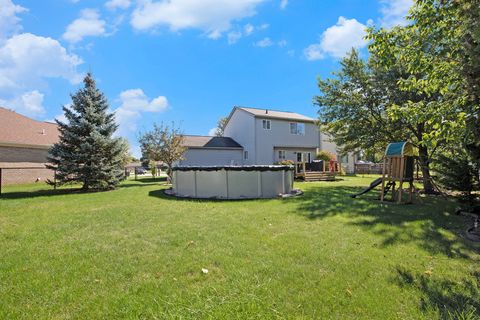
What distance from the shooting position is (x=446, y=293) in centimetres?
309

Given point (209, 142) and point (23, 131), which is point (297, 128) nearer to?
point (209, 142)

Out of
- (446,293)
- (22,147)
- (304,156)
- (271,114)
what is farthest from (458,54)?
(22,147)

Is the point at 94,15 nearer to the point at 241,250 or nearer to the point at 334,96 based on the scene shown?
the point at 241,250

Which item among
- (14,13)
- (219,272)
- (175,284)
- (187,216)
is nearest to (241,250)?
(219,272)

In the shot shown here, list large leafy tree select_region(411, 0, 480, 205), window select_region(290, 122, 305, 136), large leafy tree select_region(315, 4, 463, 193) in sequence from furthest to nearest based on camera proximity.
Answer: window select_region(290, 122, 305, 136) → large leafy tree select_region(315, 4, 463, 193) → large leafy tree select_region(411, 0, 480, 205)

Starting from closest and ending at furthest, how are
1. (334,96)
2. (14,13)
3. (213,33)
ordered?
(14,13)
(213,33)
(334,96)

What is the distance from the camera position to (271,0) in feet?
34.1

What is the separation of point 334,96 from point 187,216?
12567 mm

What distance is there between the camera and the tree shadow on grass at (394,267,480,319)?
2715mm

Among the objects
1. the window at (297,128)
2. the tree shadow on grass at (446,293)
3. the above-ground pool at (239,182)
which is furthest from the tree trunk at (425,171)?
the window at (297,128)

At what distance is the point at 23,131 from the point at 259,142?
19816 mm

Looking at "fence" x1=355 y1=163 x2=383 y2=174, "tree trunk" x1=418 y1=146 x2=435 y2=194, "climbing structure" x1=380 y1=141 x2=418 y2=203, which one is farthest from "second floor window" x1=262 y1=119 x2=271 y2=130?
"climbing structure" x1=380 y1=141 x2=418 y2=203

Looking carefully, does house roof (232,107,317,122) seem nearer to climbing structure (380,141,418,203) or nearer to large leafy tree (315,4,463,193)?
large leafy tree (315,4,463,193)

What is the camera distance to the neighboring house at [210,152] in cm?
2488
